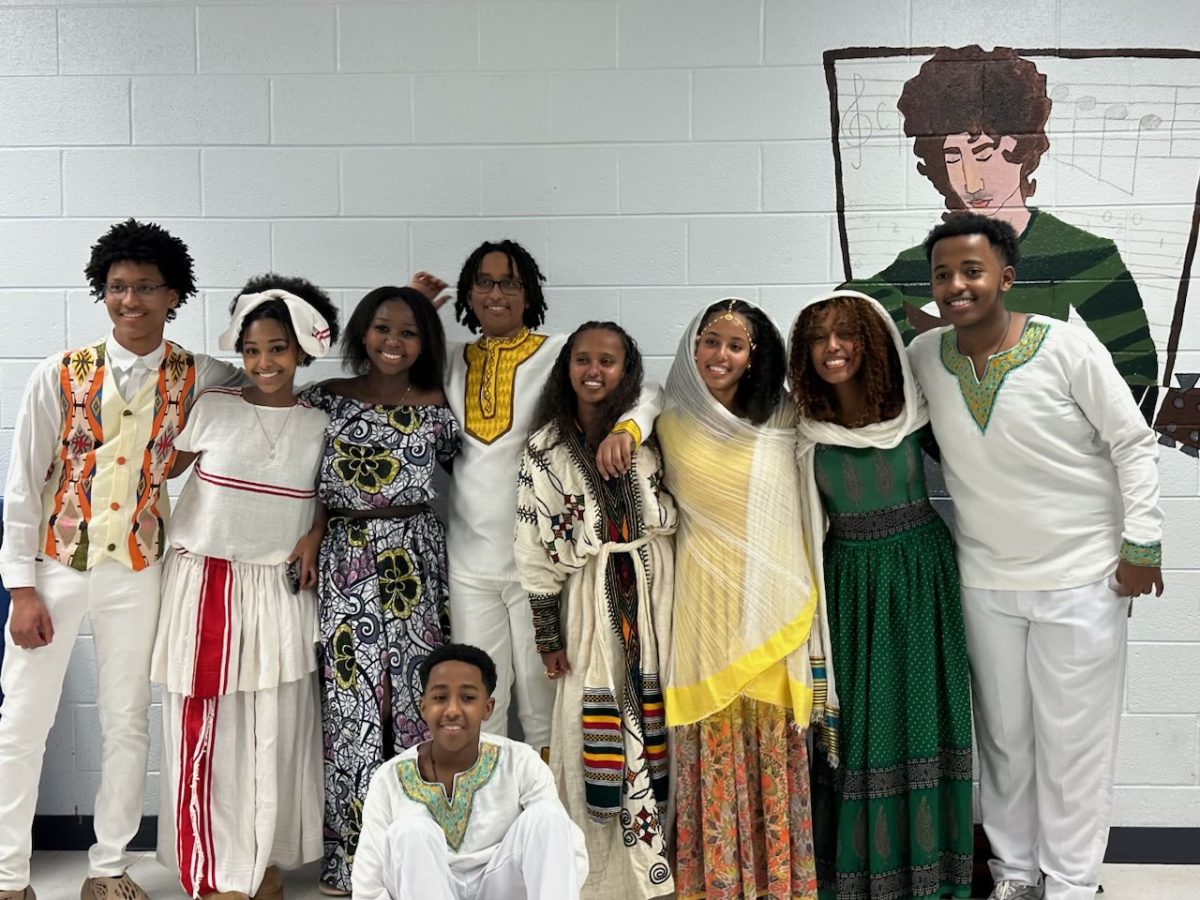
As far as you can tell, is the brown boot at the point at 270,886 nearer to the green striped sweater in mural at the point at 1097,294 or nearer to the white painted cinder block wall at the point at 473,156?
the white painted cinder block wall at the point at 473,156

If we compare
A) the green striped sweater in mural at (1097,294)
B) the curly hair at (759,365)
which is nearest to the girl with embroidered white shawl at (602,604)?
the curly hair at (759,365)

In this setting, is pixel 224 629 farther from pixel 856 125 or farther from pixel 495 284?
pixel 856 125

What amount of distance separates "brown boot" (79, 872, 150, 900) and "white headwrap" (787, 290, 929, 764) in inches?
69.9

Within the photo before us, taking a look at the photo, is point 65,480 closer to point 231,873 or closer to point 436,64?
point 231,873

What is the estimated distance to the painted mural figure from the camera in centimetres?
304

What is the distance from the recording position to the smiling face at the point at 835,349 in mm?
Answer: 2627

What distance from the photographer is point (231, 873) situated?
275cm

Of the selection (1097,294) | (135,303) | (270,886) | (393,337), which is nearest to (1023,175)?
(1097,294)

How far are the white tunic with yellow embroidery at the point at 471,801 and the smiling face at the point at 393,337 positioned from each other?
0.98 metres

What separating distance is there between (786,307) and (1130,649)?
136cm

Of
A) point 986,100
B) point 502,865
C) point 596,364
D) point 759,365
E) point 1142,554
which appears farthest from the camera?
point 986,100

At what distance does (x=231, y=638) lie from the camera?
8.87 ft

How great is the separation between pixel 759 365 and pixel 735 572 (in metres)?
0.52

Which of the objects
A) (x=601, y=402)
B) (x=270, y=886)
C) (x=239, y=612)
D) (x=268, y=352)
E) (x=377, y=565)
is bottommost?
(x=270, y=886)
